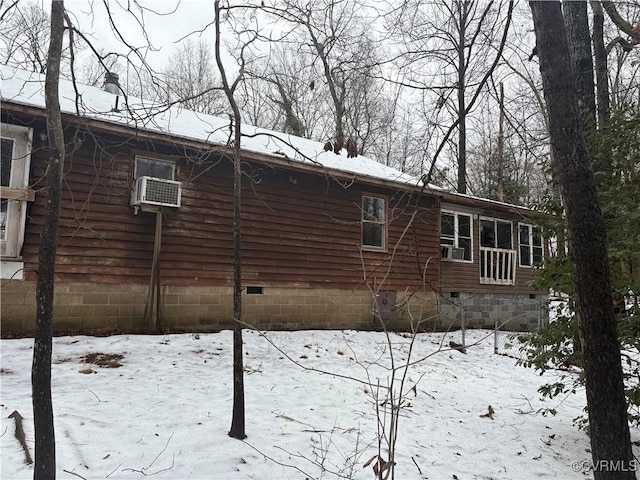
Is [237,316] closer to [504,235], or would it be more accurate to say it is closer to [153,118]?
[153,118]

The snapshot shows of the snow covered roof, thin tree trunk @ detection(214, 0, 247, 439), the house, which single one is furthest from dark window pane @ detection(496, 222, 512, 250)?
thin tree trunk @ detection(214, 0, 247, 439)

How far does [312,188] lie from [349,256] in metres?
2.00

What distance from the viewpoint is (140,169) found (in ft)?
28.0

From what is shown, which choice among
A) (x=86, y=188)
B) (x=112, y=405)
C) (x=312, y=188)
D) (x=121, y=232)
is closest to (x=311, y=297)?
(x=312, y=188)

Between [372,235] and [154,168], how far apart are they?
5.78m

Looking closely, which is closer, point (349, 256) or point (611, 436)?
point (611, 436)

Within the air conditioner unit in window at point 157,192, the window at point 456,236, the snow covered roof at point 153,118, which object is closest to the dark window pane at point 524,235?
the window at point 456,236

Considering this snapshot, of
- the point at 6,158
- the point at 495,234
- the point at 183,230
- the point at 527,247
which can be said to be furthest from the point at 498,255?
the point at 6,158

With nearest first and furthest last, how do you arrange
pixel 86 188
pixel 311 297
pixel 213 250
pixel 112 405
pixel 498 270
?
pixel 112 405, pixel 86 188, pixel 213 250, pixel 311 297, pixel 498 270

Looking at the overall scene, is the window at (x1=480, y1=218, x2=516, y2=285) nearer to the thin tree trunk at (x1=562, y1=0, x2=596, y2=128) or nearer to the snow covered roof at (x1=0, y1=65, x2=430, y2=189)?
the snow covered roof at (x1=0, y1=65, x2=430, y2=189)

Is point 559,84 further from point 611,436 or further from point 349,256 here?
point 349,256

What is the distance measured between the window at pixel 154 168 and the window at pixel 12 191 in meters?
1.80

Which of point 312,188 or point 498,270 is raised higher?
point 312,188

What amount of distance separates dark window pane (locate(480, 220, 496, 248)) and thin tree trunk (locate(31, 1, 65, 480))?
13595 mm
